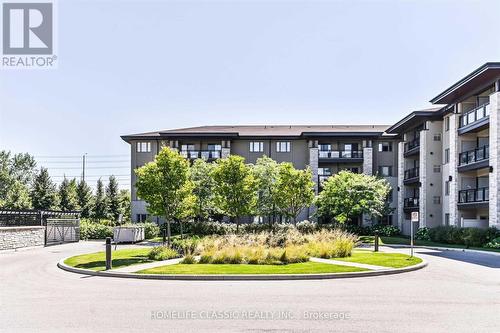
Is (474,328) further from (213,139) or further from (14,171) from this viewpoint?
(14,171)

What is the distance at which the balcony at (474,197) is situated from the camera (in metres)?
32.2

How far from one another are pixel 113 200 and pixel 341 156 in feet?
120

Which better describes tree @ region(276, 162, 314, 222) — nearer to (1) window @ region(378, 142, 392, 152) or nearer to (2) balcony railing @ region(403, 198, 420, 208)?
(2) balcony railing @ region(403, 198, 420, 208)

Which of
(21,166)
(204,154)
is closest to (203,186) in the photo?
(204,154)

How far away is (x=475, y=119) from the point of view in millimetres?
33438

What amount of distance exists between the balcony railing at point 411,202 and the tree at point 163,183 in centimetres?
2756

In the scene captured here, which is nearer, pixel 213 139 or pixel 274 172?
pixel 274 172

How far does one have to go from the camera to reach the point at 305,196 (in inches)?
1561

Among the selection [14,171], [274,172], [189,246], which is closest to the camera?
[189,246]

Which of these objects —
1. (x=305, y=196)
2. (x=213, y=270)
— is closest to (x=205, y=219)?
(x=305, y=196)

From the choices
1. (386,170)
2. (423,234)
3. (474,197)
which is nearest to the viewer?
(474,197)

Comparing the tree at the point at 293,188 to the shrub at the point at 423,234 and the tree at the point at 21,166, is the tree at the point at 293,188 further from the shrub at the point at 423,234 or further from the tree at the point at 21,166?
the tree at the point at 21,166

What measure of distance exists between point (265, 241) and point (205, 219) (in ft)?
76.1

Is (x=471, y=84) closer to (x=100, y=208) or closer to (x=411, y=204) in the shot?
(x=411, y=204)
